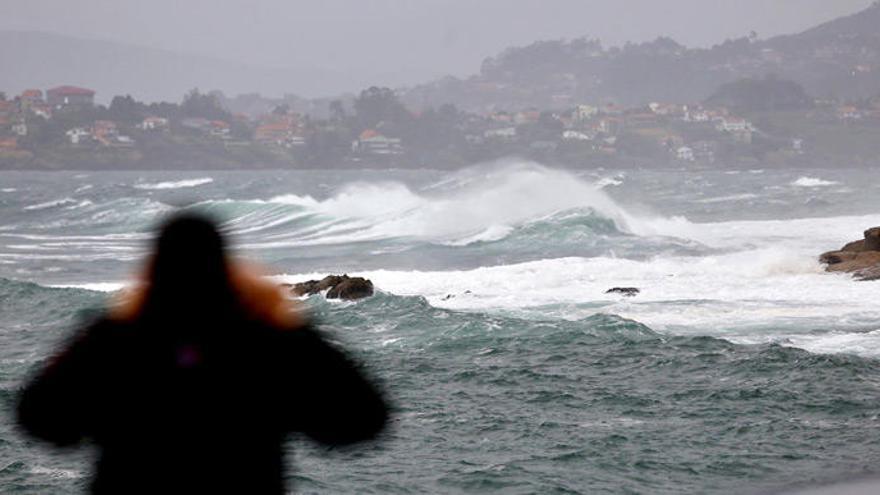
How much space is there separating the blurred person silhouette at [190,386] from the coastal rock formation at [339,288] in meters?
24.1

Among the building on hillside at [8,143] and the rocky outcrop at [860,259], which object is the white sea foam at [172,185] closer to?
the building on hillside at [8,143]

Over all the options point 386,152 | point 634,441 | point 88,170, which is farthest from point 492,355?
point 386,152

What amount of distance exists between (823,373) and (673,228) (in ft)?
119

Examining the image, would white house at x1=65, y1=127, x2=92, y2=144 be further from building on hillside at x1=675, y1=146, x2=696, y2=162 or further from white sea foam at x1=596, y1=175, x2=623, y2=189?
white sea foam at x1=596, y1=175, x2=623, y2=189

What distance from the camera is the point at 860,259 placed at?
30094 millimetres

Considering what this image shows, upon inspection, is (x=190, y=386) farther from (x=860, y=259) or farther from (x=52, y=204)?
(x=52, y=204)

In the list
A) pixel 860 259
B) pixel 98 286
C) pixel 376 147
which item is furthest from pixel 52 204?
pixel 376 147

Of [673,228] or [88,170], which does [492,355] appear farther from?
[88,170]

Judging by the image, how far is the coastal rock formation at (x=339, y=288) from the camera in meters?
27.1

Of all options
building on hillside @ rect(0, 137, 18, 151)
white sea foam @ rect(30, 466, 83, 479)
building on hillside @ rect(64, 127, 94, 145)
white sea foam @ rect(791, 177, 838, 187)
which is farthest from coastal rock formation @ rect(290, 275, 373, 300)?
building on hillside @ rect(0, 137, 18, 151)

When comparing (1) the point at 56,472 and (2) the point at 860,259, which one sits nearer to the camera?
(1) the point at 56,472

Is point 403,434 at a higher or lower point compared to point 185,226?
lower

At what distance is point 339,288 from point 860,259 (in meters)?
11.9

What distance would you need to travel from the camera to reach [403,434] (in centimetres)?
1477
